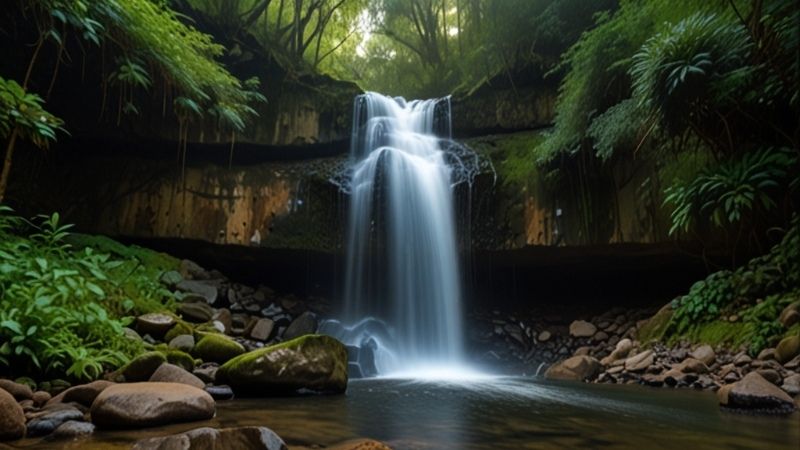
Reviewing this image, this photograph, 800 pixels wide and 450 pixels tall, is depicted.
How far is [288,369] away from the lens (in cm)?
436

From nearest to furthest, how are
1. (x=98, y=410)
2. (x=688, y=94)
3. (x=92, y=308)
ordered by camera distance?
(x=98, y=410) < (x=92, y=308) < (x=688, y=94)

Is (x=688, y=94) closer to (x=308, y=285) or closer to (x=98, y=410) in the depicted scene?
(x=98, y=410)

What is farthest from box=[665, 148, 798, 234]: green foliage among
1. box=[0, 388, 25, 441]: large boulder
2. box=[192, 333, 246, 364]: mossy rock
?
box=[0, 388, 25, 441]: large boulder

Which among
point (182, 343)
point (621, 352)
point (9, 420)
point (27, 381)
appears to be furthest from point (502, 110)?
point (9, 420)

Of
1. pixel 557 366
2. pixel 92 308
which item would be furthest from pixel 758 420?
pixel 92 308

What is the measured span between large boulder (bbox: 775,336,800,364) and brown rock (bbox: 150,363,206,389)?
18.2 feet

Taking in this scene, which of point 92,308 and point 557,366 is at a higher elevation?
point 92,308

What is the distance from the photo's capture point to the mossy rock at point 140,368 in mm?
4070

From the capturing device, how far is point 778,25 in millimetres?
5090

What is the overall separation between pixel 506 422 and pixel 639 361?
139 inches

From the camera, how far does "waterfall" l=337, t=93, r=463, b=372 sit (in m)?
9.41

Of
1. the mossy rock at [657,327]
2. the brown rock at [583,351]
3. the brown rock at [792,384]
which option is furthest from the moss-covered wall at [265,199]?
the brown rock at [792,384]

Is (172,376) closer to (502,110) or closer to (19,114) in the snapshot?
(19,114)

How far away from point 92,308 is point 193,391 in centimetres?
207
